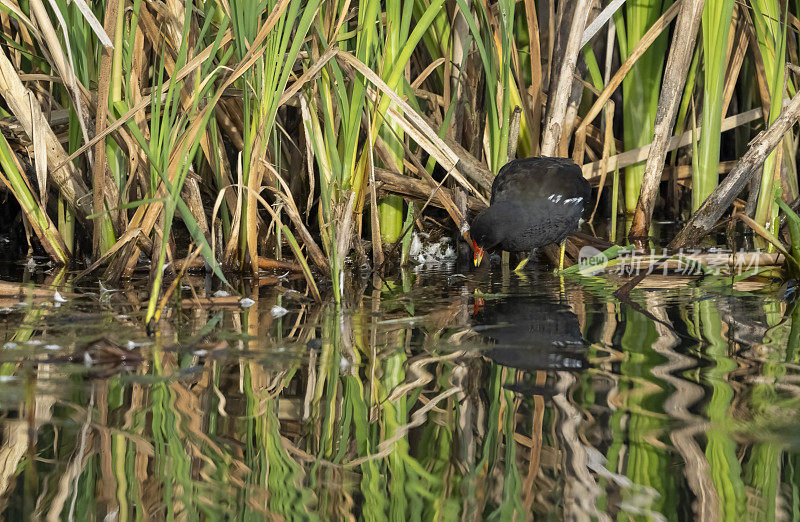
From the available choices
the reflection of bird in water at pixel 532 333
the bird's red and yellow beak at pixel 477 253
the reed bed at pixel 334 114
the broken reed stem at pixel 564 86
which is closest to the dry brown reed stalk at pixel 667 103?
the reed bed at pixel 334 114

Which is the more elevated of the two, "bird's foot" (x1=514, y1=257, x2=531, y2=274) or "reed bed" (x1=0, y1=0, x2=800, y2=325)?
"reed bed" (x1=0, y1=0, x2=800, y2=325)

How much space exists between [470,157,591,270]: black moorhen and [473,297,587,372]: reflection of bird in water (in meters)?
0.64

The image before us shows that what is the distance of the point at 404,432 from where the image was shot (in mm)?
1853

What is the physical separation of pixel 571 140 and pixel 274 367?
3.00m

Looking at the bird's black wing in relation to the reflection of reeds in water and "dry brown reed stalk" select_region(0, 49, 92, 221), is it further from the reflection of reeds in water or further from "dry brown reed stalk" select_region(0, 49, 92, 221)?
"dry brown reed stalk" select_region(0, 49, 92, 221)

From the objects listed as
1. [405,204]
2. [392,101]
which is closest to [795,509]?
[392,101]

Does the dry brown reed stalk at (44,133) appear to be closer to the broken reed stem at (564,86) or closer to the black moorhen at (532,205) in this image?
the black moorhen at (532,205)

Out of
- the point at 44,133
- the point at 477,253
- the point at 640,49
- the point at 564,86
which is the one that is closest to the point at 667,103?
the point at 640,49

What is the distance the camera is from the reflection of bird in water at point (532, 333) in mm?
2387

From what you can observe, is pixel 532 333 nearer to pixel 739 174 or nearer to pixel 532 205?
pixel 532 205

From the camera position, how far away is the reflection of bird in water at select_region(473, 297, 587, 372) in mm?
2387

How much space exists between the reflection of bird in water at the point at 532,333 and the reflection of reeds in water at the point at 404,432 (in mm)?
74

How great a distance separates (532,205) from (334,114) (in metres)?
0.94

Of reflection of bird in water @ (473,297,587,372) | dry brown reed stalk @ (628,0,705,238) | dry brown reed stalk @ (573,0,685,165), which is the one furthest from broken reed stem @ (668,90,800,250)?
reflection of bird in water @ (473,297,587,372)
